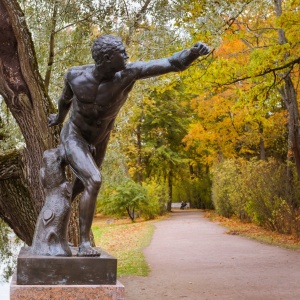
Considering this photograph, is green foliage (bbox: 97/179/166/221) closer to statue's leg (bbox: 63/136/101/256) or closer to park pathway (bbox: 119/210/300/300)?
park pathway (bbox: 119/210/300/300)

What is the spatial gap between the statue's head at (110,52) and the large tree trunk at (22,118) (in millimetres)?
4296

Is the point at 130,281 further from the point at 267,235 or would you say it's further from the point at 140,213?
the point at 140,213

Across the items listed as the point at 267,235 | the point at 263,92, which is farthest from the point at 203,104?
the point at 263,92

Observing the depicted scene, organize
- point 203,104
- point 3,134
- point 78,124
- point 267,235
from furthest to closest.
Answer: point 203,104 < point 267,235 < point 3,134 < point 78,124

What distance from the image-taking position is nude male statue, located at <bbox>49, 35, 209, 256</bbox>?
15.4 ft

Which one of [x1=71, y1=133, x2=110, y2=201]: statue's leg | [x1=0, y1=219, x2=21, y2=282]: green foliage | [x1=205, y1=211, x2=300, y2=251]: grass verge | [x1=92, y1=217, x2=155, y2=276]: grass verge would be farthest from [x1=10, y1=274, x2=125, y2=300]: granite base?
[x1=205, y1=211, x2=300, y2=251]: grass verge

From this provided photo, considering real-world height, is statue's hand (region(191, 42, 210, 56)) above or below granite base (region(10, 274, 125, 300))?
above

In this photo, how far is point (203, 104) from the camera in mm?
27812

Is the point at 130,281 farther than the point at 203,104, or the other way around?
the point at 203,104

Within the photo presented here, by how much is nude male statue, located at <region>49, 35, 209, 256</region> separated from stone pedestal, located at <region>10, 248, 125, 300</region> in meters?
0.15

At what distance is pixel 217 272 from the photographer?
1119cm

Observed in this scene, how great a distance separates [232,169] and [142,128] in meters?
12.4

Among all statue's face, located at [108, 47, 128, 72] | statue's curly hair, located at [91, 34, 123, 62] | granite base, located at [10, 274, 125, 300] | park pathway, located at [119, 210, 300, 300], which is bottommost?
park pathway, located at [119, 210, 300, 300]

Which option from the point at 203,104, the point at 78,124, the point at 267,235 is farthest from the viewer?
the point at 203,104
